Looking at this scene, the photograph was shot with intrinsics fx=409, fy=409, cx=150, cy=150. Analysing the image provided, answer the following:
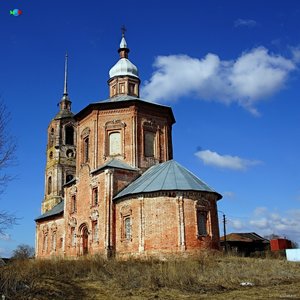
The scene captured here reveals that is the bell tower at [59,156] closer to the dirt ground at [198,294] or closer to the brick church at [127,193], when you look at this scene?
the brick church at [127,193]

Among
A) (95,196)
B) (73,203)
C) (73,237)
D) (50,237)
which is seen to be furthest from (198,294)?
(50,237)

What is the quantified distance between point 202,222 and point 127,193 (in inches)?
177

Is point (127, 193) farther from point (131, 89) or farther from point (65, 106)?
point (65, 106)

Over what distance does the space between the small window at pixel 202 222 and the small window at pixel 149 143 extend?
6.21 meters

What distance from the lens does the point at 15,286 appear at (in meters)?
10.6

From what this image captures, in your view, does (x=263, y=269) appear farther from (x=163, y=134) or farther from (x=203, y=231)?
(x=163, y=134)

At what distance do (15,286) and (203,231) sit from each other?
13646 millimetres

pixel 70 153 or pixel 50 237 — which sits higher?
pixel 70 153

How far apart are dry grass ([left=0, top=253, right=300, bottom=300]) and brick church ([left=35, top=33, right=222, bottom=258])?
163 inches

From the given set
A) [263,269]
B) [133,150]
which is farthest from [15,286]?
[133,150]

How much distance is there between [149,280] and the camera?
13102 mm

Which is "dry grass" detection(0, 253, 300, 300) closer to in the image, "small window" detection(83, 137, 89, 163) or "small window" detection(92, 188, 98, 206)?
"small window" detection(92, 188, 98, 206)

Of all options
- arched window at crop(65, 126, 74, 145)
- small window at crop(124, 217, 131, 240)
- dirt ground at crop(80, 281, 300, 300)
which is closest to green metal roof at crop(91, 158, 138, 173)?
small window at crop(124, 217, 131, 240)

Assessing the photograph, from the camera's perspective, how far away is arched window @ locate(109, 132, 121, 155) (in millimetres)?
26906
